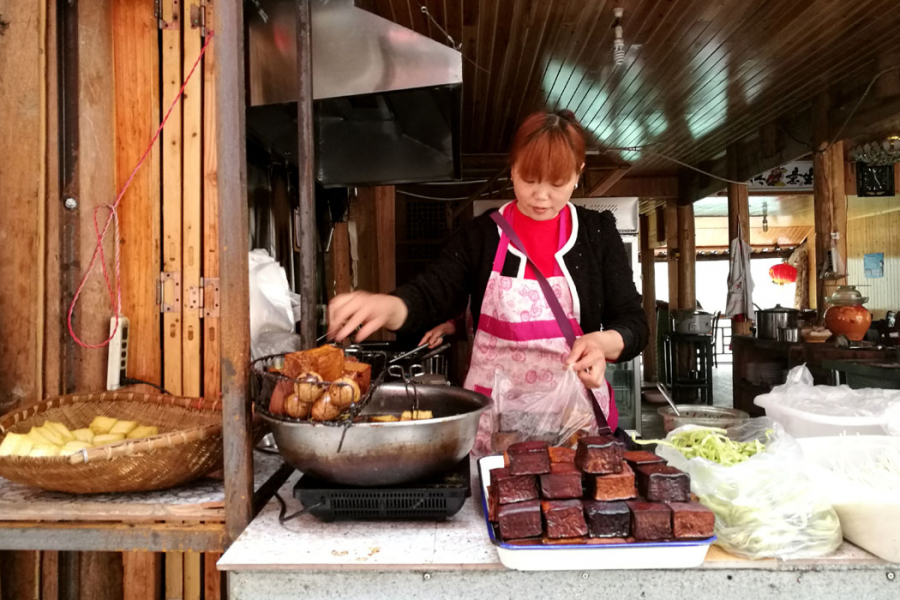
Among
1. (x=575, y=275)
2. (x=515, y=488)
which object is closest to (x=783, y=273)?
(x=575, y=275)

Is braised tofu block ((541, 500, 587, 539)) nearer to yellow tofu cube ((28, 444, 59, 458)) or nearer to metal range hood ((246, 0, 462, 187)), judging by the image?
yellow tofu cube ((28, 444, 59, 458))

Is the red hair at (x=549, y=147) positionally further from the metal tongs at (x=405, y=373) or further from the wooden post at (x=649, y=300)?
the wooden post at (x=649, y=300)

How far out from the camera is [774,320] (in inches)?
261

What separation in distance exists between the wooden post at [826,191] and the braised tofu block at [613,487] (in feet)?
21.6

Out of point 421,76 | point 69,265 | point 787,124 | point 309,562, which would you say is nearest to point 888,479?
point 309,562

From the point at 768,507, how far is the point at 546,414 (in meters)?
0.74

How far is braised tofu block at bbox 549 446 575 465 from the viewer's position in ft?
4.44

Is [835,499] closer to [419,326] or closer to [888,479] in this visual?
[888,479]

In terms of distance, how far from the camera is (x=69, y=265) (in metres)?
2.40

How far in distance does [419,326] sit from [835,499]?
1.35 m

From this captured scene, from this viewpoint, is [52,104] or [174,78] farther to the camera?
[174,78]

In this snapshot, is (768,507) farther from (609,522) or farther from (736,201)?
(736,201)

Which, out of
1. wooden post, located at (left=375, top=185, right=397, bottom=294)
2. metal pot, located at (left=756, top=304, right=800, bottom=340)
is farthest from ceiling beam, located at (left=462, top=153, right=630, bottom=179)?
metal pot, located at (left=756, top=304, right=800, bottom=340)

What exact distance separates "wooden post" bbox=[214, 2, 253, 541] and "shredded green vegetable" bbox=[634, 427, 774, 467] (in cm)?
108
